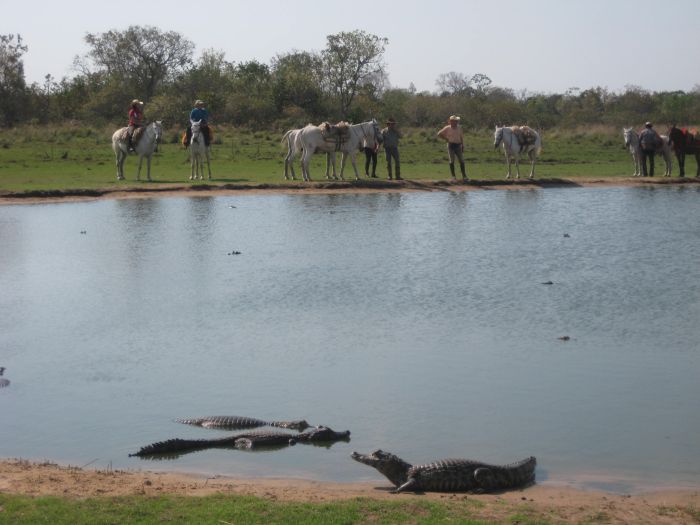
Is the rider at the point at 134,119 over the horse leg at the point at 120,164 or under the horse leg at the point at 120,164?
over

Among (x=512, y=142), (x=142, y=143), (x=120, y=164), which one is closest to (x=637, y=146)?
(x=512, y=142)

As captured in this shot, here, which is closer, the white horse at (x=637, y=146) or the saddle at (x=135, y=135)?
the saddle at (x=135, y=135)

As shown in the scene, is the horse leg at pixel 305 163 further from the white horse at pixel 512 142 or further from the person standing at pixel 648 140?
the person standing at pixel 648 140

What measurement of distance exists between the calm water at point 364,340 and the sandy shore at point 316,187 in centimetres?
380

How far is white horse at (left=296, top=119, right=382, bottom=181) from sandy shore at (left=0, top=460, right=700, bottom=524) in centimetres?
1922

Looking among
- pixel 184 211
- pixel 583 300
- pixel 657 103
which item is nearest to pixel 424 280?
pixel 583 300

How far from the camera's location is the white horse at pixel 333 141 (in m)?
26.6

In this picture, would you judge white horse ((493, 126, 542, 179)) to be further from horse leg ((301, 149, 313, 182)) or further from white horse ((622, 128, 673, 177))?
horse leg ((301, 149, 313, 182))

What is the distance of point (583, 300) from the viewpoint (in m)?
13.5

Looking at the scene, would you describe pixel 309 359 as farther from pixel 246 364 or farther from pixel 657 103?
pixel 657 103

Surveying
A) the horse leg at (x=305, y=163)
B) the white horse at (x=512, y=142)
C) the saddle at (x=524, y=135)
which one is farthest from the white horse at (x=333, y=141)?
the saddle at (x=524, y=135)

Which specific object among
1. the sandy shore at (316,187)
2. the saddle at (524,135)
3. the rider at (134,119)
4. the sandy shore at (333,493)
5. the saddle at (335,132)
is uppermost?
the rider at (134,119)

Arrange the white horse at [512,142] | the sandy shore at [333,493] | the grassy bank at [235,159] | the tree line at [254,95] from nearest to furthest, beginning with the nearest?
1. the sandy shore at [333,493]
2. the grassy bank at [235,159]
3. the white horse at [512,142]
4. the tree line at [254,95]

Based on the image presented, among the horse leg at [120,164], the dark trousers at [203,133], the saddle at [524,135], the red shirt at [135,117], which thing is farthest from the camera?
the saddle at [524,135]
